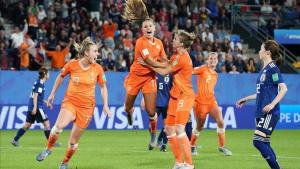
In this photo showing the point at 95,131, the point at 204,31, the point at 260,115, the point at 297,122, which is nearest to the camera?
the point at 260,115

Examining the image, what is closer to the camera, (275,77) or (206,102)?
(275,77)

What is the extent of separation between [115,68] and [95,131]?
362cm

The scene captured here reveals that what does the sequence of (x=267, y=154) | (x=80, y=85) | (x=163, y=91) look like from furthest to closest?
(x=163, y=91) < (x=80, y=85) < (x=267, y=154)

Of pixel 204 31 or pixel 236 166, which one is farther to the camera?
pixel 204 31

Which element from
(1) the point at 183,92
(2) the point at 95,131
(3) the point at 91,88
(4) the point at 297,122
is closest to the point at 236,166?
(1) the point at 183,92

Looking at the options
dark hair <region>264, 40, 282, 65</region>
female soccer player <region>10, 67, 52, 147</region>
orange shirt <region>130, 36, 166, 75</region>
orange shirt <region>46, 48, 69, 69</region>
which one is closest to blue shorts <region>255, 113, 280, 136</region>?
dark hair <region>264, 40, 282, 65</region>

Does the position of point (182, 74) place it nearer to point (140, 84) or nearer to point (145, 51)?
point (145, 51)

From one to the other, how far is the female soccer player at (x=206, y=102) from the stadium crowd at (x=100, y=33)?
384 inches

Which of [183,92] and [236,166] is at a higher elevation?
[183,92]

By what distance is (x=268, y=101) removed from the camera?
460 inches

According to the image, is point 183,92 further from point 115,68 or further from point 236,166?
point 115,68

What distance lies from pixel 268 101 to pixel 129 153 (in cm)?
557

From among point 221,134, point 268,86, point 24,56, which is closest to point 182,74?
point 268,86

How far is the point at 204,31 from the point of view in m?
31.5
